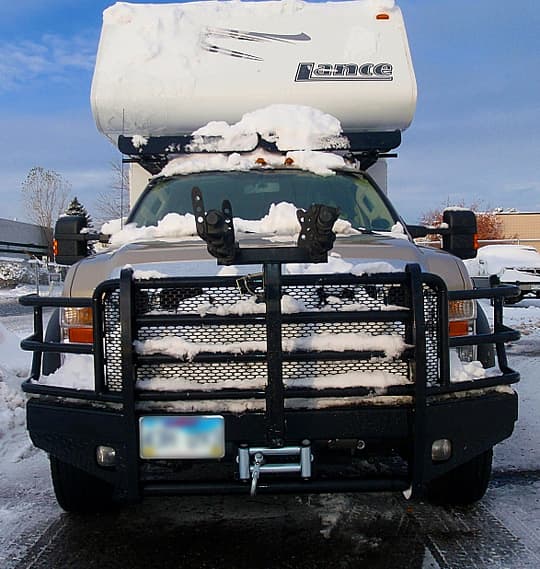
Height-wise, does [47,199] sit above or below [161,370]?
above

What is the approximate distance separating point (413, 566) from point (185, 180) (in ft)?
9.91

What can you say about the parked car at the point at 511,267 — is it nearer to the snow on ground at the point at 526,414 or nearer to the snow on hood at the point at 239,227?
the snow on ground at the point at 526,414

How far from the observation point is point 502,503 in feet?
13.1

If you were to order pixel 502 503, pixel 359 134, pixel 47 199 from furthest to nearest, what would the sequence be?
pixel 47 199
pixel 359 134
pixel 502 503

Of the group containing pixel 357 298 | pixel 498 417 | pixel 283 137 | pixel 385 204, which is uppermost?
pixel 283 137

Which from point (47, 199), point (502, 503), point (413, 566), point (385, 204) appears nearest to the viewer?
point (413, 566)

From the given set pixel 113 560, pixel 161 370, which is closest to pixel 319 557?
pixel 113 560

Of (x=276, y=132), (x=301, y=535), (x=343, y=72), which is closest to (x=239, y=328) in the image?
(x=301, y=535)

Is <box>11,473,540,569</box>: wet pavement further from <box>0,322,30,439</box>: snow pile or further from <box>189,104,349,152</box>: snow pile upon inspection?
<box>189,104,349,152</box>: snow pile

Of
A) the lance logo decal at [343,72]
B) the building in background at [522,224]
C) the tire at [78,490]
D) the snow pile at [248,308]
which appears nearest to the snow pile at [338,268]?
the snow pile at [248,308]

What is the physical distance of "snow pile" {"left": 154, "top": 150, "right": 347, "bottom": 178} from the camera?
15.8 ft

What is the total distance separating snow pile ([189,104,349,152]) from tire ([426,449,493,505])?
8.33 feet

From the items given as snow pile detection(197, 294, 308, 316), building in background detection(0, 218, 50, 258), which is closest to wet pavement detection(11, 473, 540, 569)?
snow pile detection(197, 294, 308, 316)

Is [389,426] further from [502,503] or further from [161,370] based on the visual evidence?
[502,503]
